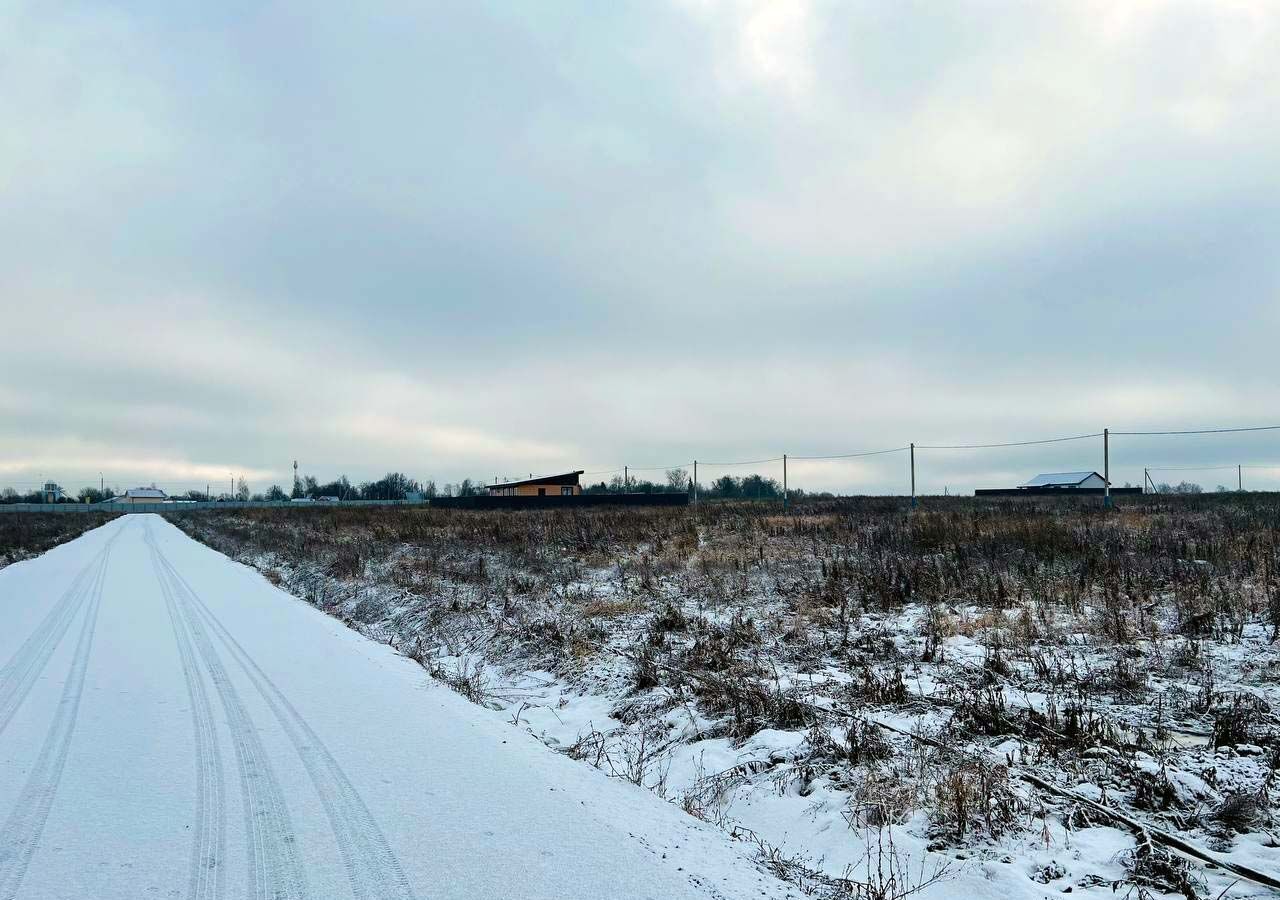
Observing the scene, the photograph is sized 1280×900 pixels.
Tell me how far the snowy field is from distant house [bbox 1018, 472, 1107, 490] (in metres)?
64.2

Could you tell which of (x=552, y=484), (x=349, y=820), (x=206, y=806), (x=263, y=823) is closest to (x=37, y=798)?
(x=206, y=806)

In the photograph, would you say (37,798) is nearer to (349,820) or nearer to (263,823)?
(263,823)

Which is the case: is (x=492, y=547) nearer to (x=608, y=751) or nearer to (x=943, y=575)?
(x=943, y=575)

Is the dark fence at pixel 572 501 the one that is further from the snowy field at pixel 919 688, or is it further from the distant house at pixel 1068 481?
the distant house at pixel 1068 481

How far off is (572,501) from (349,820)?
4221 centimetres

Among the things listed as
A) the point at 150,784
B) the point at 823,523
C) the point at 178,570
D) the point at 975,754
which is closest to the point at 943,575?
the point at 975,754

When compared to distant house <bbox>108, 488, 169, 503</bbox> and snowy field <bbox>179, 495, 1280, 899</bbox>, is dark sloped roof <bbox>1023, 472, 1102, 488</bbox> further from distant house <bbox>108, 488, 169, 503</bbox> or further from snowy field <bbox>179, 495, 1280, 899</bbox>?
distant house <bbox>108, 488, 169, 503</bbox>

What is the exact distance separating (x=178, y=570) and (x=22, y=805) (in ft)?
48.0

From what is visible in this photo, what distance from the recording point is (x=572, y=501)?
45.8m

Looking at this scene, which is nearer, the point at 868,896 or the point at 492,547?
the point at 868,896

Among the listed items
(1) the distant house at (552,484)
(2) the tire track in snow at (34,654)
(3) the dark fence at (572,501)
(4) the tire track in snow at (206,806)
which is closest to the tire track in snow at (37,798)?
(2) the tire track in snow at (34,654)

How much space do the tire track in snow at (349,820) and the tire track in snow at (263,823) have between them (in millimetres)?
197

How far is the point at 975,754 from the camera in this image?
4.74 meters

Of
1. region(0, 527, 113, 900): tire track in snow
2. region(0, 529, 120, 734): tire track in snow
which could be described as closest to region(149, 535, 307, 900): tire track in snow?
region(0, 527, 113, 900): tire track in snow
